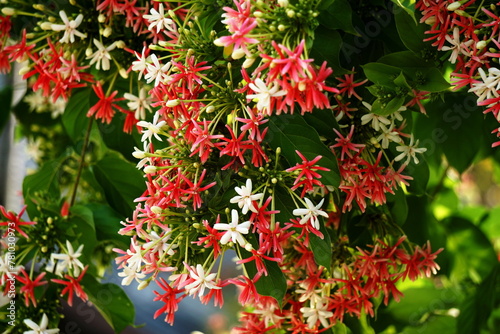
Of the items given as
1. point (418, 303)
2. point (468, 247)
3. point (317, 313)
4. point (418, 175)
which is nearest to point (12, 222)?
point (317, 313)

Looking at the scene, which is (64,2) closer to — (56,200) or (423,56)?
(56,200)

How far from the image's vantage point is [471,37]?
0.57 metres

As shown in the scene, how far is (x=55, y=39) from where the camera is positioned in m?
0.76

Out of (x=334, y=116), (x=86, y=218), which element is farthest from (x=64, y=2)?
(x=334, y=116)

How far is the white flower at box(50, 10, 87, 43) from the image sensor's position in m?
0.70

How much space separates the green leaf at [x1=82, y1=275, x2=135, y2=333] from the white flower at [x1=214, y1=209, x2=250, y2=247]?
0.34 m

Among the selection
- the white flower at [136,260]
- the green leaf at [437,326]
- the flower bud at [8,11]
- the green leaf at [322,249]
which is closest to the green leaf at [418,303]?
the green leaf at [437,326]

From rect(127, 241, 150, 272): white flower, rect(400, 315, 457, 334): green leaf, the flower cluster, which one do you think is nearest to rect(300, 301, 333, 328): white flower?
the flower cluster

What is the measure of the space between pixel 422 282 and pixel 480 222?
188 millimetres

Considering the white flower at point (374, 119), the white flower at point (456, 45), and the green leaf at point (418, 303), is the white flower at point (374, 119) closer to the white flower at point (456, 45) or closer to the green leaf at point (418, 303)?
the white flower at point (456, 45)

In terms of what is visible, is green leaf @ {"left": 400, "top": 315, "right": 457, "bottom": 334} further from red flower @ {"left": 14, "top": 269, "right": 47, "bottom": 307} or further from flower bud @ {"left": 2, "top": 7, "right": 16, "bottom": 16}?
flower bud @ {"left": 2, "top": 7, "right": 16, "bottom": 16}

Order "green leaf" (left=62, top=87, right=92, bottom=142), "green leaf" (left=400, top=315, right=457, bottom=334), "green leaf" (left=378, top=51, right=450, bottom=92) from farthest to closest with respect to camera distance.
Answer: "green leaf" (left=400, top=315, right=457, bottom=334), "green leaf" (left=62, top=87, right=92, bottom=142), "green leaf" (left=378, top=51, right=450, bottom=92)

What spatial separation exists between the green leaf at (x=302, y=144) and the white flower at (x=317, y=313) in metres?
0.17

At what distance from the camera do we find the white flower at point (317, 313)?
656 millimetres
